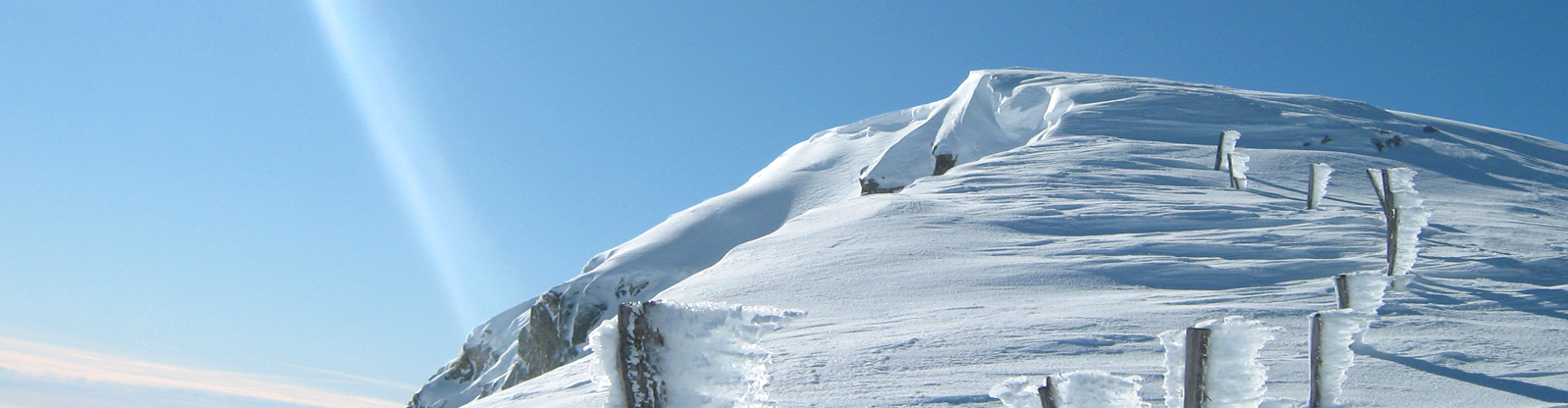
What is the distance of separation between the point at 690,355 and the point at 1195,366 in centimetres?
117

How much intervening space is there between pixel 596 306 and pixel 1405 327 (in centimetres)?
2012

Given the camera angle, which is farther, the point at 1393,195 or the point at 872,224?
the point at 872,224

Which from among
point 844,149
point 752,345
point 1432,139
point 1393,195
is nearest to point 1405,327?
point 1393,195

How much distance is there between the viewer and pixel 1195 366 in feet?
6.68

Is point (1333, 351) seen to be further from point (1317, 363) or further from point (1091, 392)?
point (1091, 392)

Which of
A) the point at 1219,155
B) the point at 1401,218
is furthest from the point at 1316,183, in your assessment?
the point at 1401,218

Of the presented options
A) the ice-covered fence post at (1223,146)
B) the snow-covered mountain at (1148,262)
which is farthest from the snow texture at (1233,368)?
the ice-covered fence post at (1223,146)

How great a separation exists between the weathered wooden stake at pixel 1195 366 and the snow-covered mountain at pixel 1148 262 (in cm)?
228

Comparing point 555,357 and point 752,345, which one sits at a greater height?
point 555,357

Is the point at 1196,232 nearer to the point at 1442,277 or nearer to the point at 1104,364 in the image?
the point at 1442,277

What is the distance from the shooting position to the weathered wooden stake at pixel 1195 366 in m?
2.01

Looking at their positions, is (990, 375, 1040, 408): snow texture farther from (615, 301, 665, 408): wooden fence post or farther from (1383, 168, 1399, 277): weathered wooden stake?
(1383, 168, 1399, 277): weathered wooden stake

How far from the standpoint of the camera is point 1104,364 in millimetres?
4840

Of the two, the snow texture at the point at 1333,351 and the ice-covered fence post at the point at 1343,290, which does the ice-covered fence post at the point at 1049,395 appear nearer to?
the snow texture at the point at 1333,351
